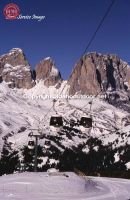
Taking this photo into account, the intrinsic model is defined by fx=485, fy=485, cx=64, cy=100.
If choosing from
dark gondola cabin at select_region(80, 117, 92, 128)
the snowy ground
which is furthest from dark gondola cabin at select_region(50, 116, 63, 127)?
the snowy ground

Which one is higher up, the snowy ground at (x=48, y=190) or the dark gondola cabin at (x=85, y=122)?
the dark gondola cabin at (x=85, y=122)

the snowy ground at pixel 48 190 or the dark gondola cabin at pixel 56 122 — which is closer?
the snowy ground at pixel 48 190

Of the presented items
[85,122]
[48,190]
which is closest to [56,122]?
[85,122]

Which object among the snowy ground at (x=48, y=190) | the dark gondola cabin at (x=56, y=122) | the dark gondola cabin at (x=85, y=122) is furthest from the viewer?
the dark gondola cabin at (x=56, y=122)

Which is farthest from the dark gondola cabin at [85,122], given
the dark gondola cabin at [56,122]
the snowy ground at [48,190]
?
the snowy ground at [48,190]

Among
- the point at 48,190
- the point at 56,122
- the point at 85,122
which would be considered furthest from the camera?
the point at 56,122

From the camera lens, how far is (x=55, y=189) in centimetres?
4306

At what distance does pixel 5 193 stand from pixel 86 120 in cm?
5540

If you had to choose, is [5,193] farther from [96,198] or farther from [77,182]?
[77,182]

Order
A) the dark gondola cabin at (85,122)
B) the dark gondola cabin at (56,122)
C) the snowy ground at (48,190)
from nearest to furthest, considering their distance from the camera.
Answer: the snowy ground at (48,190) < the dark gondola cabin at (85,122) < the dark gondola cabin at (56,122)

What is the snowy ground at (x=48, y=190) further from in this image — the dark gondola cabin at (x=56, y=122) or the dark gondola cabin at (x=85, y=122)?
the dark gondola cabin at (x=56, y=122)

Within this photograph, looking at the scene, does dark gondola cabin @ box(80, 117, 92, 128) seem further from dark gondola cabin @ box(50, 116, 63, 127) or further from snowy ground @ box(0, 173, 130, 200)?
snowy ground @ box(0, 173, 130, 200)

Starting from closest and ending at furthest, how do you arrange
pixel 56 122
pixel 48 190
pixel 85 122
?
pixel 48 190
pixel 85 122
pixel 56 122

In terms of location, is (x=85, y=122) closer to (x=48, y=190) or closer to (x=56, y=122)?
(x=56, y=122)
